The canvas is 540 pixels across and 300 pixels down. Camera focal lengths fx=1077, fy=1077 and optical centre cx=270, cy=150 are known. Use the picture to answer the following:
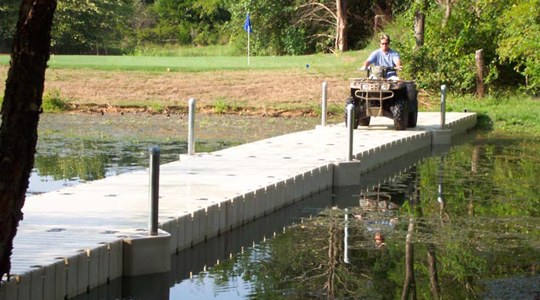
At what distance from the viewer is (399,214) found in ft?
44.0

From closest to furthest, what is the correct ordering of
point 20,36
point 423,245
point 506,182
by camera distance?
point 20,36, point 423,245, point 506,182

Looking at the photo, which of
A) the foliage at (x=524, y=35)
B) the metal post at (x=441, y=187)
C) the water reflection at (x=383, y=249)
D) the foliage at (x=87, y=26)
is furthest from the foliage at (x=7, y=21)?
the water reflection at (x=383, y=249)

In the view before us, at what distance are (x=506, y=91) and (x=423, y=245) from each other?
22.7 meters

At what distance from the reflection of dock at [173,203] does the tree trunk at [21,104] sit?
0.88 metres

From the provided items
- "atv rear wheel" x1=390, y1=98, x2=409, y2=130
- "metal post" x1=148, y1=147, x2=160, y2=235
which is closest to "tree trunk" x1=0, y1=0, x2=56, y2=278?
"metal post" x1=148, y1=147, x2=160, y2=235

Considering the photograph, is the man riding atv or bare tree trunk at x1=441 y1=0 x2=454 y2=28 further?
bare tree trunk at x1=441 y1=0 x2=454 y2=28

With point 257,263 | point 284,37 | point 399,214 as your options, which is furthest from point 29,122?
point 284,37

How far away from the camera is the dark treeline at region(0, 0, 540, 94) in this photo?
31953mm

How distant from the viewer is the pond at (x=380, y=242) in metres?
9.48

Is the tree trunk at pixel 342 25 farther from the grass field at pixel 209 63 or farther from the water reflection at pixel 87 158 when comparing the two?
the water reflection at pixel 87 158

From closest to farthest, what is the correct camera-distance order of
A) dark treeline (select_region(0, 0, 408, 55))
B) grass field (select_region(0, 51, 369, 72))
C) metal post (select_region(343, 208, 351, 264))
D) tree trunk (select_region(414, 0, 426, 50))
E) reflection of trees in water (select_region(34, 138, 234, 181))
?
metal post (select_region(343, 208, 351, 264))
reflection of trees in water (select_region(34, 138, 234, 181))
tree trunk (select_region(414, 0, 426, 50))
grass field (select_region(0, 51, 369, 72))
dark treeline (select_region(0, 0, 408, 55))

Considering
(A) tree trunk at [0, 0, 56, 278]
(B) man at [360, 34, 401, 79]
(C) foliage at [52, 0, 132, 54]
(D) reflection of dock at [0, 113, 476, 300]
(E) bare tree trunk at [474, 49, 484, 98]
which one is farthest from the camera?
(C) foliage at [52, 0, 132, 54]

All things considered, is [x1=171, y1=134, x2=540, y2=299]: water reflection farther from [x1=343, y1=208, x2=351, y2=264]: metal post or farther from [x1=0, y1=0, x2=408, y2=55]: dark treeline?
[x1=0, y1=0, x2=408, y2=55]: dark treeline

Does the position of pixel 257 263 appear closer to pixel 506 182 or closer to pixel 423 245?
pixel 423 245
